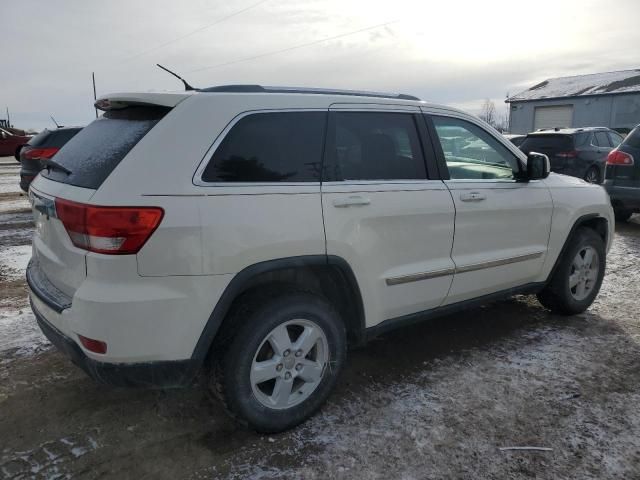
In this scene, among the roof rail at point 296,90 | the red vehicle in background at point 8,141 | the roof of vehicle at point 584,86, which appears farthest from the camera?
the roof of vehicle at point 584,86

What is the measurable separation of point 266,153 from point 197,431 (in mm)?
1564

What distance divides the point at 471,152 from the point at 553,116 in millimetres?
36187

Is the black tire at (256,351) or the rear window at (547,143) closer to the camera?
the black tire at (256,351)

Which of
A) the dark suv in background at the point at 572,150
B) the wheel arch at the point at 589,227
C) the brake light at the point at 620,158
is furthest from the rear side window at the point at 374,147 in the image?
the dark suv in background at the point at 572,150

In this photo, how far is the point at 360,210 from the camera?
294 centimetres

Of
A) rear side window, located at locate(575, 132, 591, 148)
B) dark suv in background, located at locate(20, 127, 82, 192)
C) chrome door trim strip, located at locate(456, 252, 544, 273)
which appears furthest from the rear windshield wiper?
rear side window, located at locate(575, 132, 591, 148)

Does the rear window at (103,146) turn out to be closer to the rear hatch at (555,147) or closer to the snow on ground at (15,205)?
the snow on ground at (15,205)

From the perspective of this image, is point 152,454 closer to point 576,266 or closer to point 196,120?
point 196,120

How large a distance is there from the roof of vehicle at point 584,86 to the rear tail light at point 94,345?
117ft

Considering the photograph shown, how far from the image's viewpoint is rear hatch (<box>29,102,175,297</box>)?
2.34m

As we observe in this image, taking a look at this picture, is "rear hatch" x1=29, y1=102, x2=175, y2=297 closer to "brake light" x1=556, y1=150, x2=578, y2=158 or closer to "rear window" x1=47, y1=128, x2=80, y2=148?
"rear window" x1=47, y1=128, x2=80, y2=148

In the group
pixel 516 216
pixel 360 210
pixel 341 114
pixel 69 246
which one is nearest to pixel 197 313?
pixel 69 246

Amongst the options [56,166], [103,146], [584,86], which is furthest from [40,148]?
[584,86]

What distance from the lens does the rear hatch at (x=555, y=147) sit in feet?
38.8
